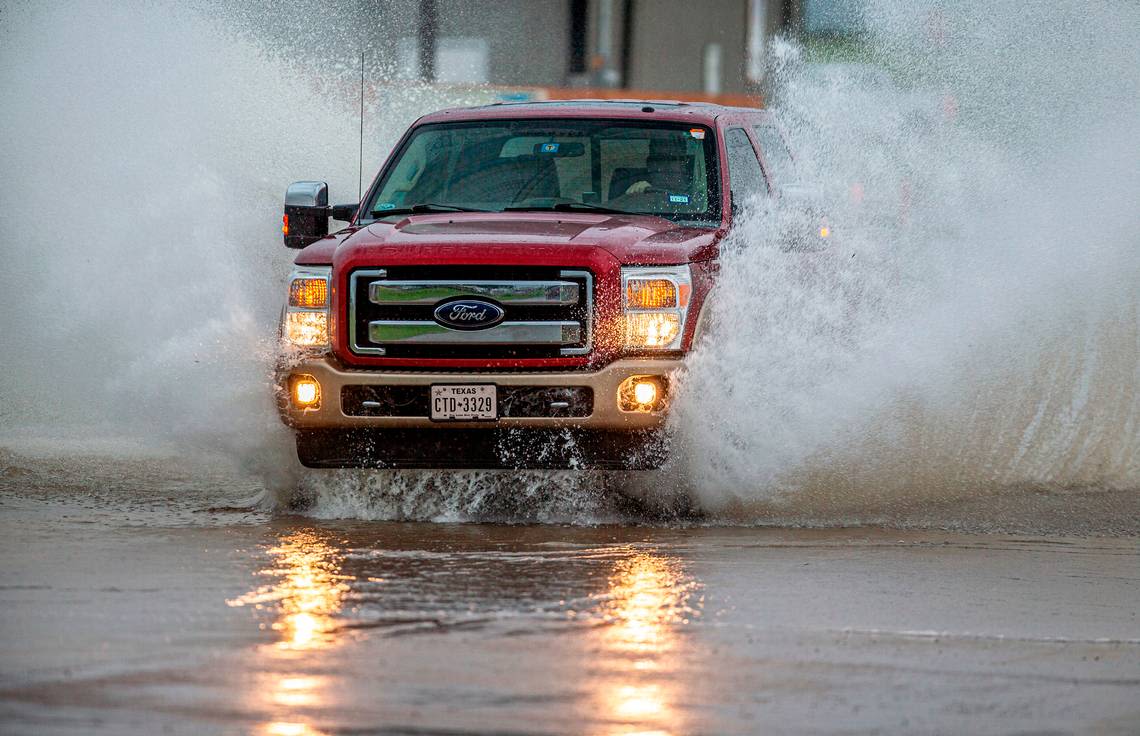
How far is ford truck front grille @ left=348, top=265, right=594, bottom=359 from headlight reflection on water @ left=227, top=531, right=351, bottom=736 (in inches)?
36.9

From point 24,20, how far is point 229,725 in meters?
14.7

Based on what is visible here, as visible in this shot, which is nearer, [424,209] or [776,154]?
[424,209]

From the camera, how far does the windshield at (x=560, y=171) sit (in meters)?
9.60

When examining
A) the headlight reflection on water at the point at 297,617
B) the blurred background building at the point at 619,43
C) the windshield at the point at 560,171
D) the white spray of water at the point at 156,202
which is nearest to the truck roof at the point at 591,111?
the windshield at the point at 560,171

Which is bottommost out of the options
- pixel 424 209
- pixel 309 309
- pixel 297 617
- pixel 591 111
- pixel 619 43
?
pixel 297 617

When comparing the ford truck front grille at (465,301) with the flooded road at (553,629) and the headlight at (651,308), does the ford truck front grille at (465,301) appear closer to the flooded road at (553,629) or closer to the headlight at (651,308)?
the headlight at (651,308)

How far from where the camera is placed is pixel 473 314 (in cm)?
857

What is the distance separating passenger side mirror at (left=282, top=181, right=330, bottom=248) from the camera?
32.0 ft

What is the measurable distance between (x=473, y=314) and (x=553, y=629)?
275 cm

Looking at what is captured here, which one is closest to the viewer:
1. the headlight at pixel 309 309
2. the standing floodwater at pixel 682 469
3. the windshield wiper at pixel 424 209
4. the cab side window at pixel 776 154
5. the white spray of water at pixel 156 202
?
the standing floodwater at pixel 682 469

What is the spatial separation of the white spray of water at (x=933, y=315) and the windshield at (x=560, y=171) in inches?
17.8

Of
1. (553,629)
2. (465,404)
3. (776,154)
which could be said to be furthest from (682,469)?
(553,629)

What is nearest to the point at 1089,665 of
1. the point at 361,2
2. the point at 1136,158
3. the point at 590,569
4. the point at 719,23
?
the point at 590,569

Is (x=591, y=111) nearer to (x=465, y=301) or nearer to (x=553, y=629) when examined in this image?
(x=465, y=301)
